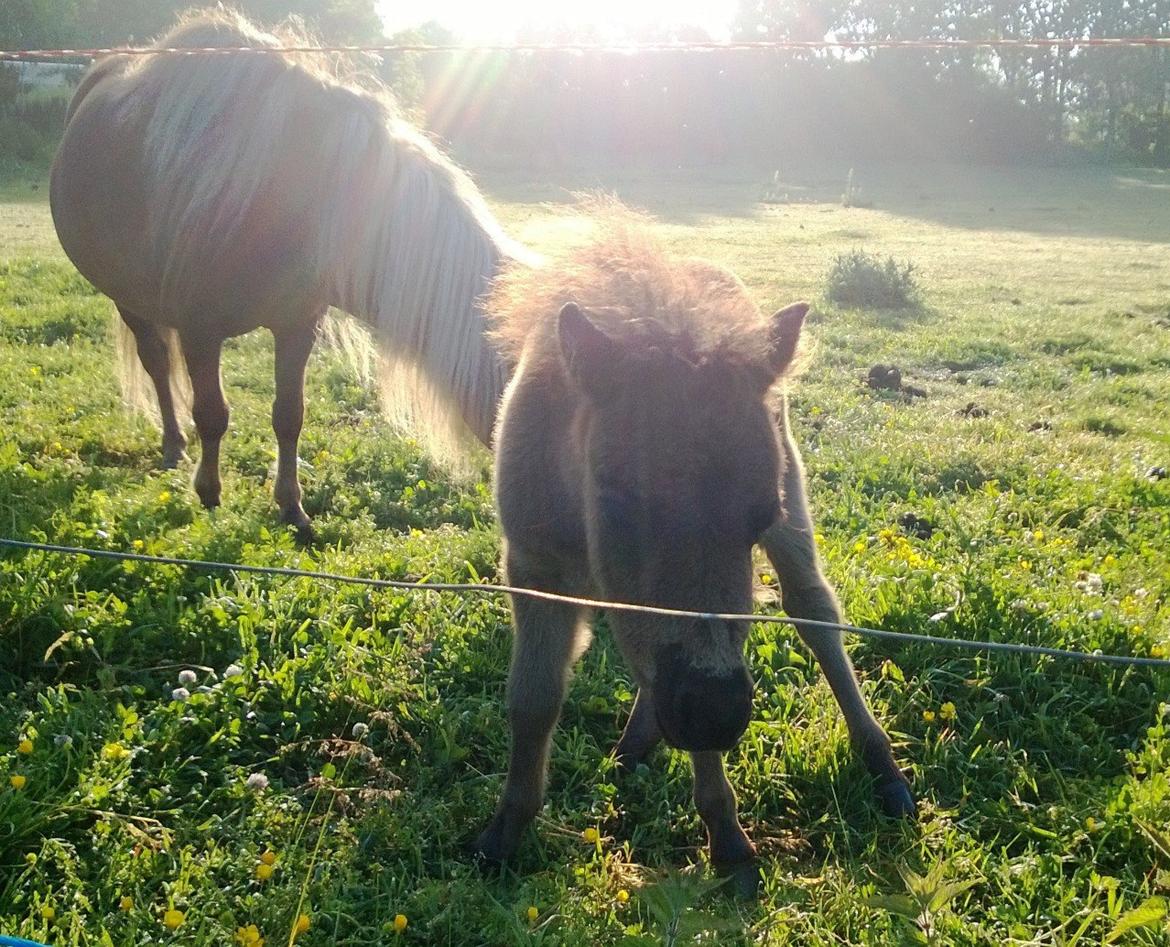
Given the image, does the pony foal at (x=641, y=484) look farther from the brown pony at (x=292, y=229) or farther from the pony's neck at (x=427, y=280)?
the brown pony at (x=292, y=229)

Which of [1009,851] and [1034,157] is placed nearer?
[1009,851]

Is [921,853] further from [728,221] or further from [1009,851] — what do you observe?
[728,221]

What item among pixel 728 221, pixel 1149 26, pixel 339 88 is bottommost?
pixel 728 221

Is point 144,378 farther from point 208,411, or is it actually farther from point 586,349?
point 586,349

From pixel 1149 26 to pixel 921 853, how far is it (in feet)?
248

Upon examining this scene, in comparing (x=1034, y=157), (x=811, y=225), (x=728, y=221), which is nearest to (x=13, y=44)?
(x=728, y=221)

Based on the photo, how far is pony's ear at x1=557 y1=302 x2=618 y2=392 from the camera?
→ 8.53ft

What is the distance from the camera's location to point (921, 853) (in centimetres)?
279

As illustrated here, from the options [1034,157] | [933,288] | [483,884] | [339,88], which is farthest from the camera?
[1034,157]

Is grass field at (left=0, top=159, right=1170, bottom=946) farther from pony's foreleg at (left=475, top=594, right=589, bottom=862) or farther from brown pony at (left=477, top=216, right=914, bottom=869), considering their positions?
brown pony at (left=477, top=216, right=914, bottom=869)

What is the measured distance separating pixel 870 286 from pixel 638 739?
1097 centimetres

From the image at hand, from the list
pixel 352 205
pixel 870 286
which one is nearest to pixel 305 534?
pixel 352 205


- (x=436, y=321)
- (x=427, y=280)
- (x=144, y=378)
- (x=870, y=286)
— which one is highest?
(x=427, y=280)

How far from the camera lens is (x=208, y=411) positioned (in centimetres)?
541
